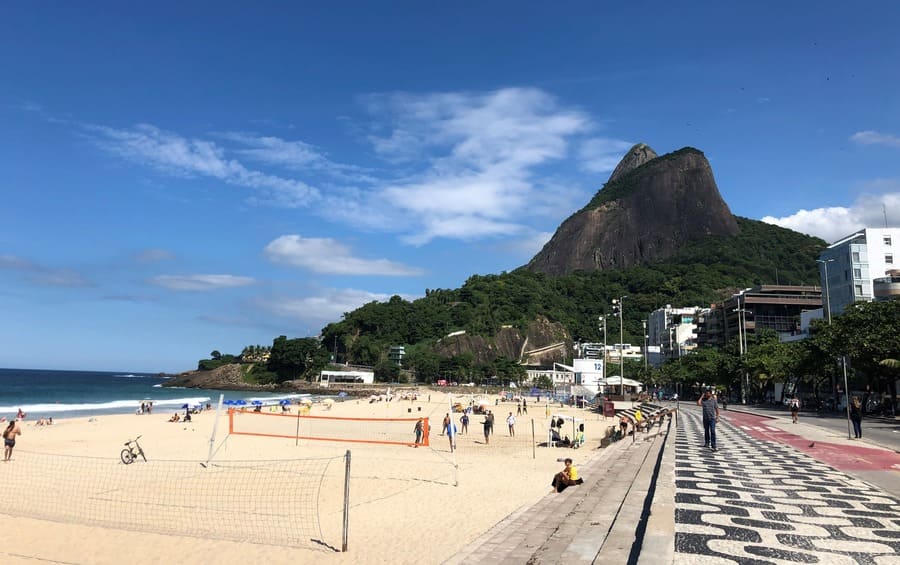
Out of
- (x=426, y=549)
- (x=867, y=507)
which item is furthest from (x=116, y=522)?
(x=867, y=507)

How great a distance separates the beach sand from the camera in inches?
323

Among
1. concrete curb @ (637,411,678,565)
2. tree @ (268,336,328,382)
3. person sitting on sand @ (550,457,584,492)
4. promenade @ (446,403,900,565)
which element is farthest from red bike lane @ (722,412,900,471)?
tree @ (268,336,328,382)

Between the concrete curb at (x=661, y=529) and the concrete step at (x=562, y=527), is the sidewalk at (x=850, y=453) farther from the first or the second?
the concrete step at (x=562, y=527)

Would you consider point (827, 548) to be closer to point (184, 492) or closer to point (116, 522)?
point (116, 522)

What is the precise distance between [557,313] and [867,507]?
558 ft

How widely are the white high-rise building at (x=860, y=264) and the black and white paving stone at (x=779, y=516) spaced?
6868 centimetres

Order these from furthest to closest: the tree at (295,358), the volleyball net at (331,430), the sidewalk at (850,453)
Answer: the tree at (295,358)
the volleyball net at (331,430)
the sidewalk at (850,453)

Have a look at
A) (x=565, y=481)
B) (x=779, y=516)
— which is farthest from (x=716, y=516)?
(x=565, y=481)

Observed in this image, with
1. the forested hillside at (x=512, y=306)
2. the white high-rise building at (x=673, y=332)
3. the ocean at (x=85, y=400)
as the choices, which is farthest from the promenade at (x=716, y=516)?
the forested hillside at (x=512, y=306)

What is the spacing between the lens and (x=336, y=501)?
484 inches

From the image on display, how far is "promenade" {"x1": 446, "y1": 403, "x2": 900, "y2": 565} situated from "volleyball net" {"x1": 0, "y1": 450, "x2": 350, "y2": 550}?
11.1 ft

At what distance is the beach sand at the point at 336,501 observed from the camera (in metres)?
8.20

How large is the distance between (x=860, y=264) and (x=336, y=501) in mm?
77526

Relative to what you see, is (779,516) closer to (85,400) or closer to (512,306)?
(85,400)
